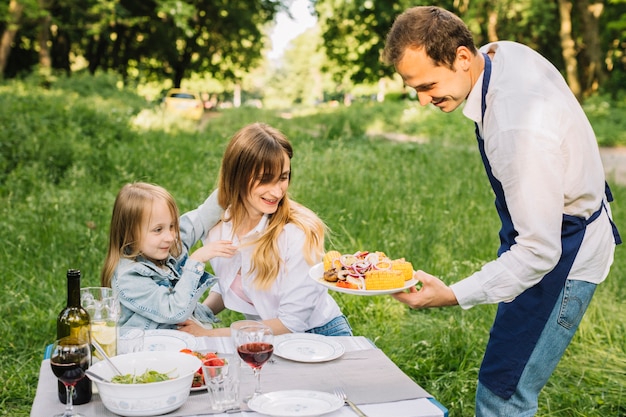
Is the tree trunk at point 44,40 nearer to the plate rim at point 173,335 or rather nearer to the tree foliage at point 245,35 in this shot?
A: the tree foliage at point 245,35

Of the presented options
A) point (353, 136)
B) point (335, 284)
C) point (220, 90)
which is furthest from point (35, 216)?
point (220, 90)

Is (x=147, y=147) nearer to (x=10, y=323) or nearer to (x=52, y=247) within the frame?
(x=52, y=247)

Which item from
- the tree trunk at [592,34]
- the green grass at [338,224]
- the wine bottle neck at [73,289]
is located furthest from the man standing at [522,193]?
the tree trunk at [592,34]

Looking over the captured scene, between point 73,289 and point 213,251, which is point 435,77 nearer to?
point 213,251

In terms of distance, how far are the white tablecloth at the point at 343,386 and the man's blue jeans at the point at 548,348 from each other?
551 mm

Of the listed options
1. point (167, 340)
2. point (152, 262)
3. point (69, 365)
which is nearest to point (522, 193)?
point (167, 340)

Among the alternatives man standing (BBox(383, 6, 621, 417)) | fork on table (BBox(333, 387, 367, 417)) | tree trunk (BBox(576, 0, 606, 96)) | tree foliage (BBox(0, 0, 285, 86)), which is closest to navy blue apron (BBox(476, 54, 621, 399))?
man standing (BBox(383, 6, 621, 417))

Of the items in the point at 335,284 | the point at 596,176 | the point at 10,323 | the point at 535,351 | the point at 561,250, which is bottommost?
the point at 10,323

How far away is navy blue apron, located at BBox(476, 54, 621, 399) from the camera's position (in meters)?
2.48

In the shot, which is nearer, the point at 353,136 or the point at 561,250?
the point at 561,250

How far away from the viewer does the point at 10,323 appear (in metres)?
4.81

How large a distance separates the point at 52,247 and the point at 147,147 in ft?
15.1

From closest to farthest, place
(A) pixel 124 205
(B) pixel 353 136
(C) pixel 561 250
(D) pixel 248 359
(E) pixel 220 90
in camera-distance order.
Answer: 1. (D) pixel 248 359
2. (C) pixel 561 250
3. (A) pixel 124 205
4. (B) pixel 353 136
5. (E) pixel 220 90

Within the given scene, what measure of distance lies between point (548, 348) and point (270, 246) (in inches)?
49.5
